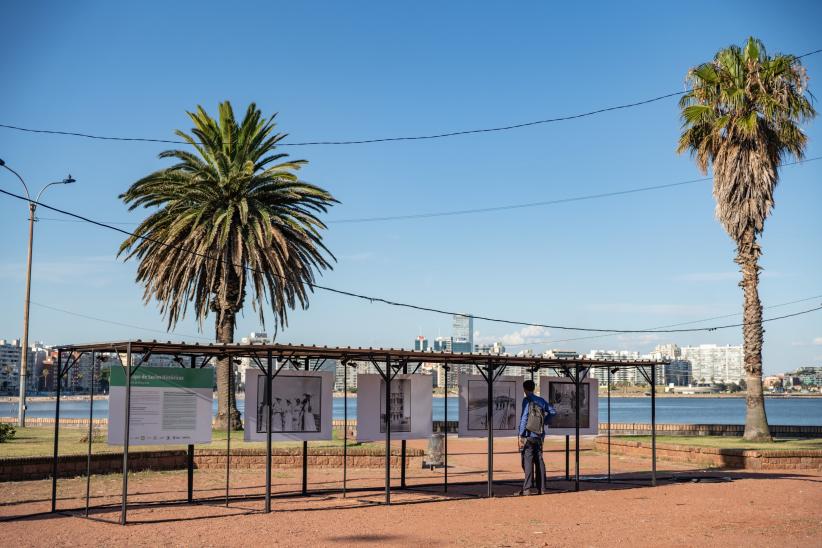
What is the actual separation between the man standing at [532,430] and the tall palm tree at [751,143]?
49.5 feet

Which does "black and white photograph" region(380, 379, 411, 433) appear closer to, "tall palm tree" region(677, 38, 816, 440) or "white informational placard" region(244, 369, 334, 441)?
"white informational placard" region(244, 369, 334, 441)

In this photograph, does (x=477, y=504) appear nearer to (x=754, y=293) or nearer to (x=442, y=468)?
(x=442, y=468)

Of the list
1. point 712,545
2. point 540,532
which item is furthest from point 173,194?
point 712,545

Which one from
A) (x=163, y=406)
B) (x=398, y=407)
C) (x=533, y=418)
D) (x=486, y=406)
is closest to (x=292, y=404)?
(x=398, y=407)

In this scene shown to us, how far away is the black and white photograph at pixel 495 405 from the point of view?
65.7 feet

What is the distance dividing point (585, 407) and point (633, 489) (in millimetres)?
2458

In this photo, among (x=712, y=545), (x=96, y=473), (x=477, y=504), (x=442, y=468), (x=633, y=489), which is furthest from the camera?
(x=442, y=468)

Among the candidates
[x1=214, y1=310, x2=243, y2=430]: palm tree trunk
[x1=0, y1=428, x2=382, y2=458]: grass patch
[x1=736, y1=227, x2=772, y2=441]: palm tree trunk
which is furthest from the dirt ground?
[x1=214, y1=310, x2=243, y2=430]: palm tree trunk

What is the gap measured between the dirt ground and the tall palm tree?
28.6ft

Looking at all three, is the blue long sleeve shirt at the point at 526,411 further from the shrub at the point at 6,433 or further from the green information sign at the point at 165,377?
the shrub at the point at 6,433

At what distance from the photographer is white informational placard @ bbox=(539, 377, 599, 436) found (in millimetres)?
21422

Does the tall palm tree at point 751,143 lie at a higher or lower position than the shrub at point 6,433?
higher

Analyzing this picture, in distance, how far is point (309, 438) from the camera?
58.4 feet

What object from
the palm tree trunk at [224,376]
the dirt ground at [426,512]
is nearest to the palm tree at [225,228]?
the palm tree trunk at [224,376]
